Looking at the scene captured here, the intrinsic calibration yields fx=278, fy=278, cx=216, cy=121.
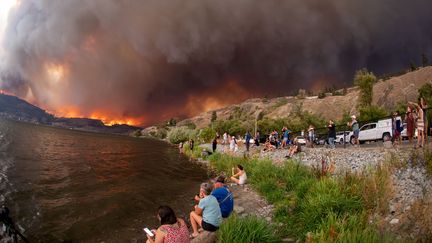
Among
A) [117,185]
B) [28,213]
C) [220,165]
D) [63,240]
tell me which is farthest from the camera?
[220,165]

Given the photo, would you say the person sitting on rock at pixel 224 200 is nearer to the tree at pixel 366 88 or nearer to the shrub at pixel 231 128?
the tree at pixel 366 88

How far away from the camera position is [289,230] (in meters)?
8.69

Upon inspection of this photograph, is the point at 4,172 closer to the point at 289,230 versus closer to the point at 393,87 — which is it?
the point at 289,230

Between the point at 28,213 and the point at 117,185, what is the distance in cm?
765

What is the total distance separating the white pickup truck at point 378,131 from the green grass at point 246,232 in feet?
79.9

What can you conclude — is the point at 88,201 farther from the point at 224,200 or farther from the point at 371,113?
the point at 371,113

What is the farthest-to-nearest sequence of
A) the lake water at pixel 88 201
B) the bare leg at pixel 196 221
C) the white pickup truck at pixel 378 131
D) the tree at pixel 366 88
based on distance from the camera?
the tree at pixel 366 88 < the white pickup truck at pixel 378 131 < the lake water at pixel 88 201 < the bare leg at pixel 196 221

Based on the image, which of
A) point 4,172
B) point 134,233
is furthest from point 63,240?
point 4,172

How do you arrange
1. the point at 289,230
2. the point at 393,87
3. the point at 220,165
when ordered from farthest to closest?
the point at 393,87, the point at 220,165, the point at 289,230

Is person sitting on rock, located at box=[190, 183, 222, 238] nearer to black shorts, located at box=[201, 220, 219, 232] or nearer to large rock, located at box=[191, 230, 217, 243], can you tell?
black shorts, located at box=[201, 220, 219, 232]

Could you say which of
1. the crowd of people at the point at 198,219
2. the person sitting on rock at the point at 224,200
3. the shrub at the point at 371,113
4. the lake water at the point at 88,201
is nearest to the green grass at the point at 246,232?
the crowd of people at the point at 198,219

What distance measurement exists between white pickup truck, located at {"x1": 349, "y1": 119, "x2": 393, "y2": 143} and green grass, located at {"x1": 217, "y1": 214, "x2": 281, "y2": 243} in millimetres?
24364

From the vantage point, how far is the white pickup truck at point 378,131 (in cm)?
2732

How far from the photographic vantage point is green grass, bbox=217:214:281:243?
7.11 metres
